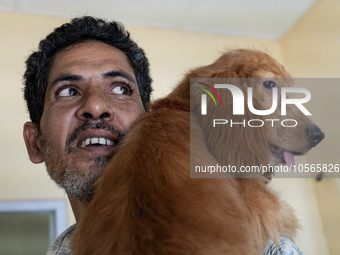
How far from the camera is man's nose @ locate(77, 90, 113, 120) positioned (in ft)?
3.47

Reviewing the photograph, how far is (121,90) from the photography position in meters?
1.23

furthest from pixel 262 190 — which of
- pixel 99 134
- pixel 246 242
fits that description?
pixel 99 134

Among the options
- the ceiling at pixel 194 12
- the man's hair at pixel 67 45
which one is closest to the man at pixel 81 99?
the man's hair at pixel 67 45

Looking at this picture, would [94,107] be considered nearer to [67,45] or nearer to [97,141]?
[97,141]

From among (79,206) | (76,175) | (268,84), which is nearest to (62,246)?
(79,206)

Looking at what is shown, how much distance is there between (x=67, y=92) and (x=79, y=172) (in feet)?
0.95

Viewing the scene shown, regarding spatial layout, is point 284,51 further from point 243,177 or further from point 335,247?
point 243,177

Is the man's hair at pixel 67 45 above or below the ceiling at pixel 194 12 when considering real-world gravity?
below

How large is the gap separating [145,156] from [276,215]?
0.33 metres

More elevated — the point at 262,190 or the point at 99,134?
the point at 99,134

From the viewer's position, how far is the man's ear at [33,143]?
4.64 ft

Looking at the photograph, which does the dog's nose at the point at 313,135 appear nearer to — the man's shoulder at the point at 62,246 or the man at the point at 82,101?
the man at the point at 82,101

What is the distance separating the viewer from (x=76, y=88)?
1181mm

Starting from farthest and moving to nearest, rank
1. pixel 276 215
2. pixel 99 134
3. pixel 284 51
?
pixel 284 51 < pixel 99 134 < pixel 276 215
